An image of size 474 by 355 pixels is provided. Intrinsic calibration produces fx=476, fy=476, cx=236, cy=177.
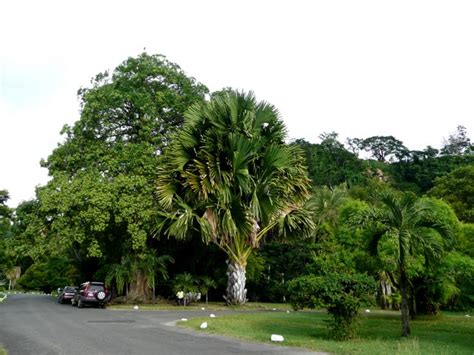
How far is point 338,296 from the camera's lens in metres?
11.5

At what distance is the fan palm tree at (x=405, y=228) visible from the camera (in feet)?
41.4

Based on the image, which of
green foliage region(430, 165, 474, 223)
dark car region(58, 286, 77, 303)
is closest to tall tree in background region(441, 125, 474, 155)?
green foliage region(430, 165, 474, 223)

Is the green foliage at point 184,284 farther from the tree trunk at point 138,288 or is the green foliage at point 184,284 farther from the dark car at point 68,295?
the dark car at point 68,295

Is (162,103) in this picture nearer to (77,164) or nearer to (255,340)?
(77,164)

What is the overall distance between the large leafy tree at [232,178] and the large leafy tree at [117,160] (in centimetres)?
198

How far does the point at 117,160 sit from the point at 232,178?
23.7 ft

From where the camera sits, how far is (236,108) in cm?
2394

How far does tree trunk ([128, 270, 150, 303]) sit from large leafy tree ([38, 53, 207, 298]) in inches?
2.4

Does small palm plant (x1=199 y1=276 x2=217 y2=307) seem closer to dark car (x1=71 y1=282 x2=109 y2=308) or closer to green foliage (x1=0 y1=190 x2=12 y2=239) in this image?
dark car (x1=71 y1=282 x2=109 y2=308)

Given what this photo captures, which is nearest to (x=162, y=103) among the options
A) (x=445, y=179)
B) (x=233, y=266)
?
(x=233, y=266)

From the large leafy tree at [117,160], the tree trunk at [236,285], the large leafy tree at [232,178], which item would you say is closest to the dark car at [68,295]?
the large leafy tree at [117,160]

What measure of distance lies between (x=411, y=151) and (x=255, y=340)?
74.4m

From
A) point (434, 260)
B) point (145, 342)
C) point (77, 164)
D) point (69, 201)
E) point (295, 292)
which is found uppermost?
point (77, 164)

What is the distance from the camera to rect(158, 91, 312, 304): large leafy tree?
23.0 meters
